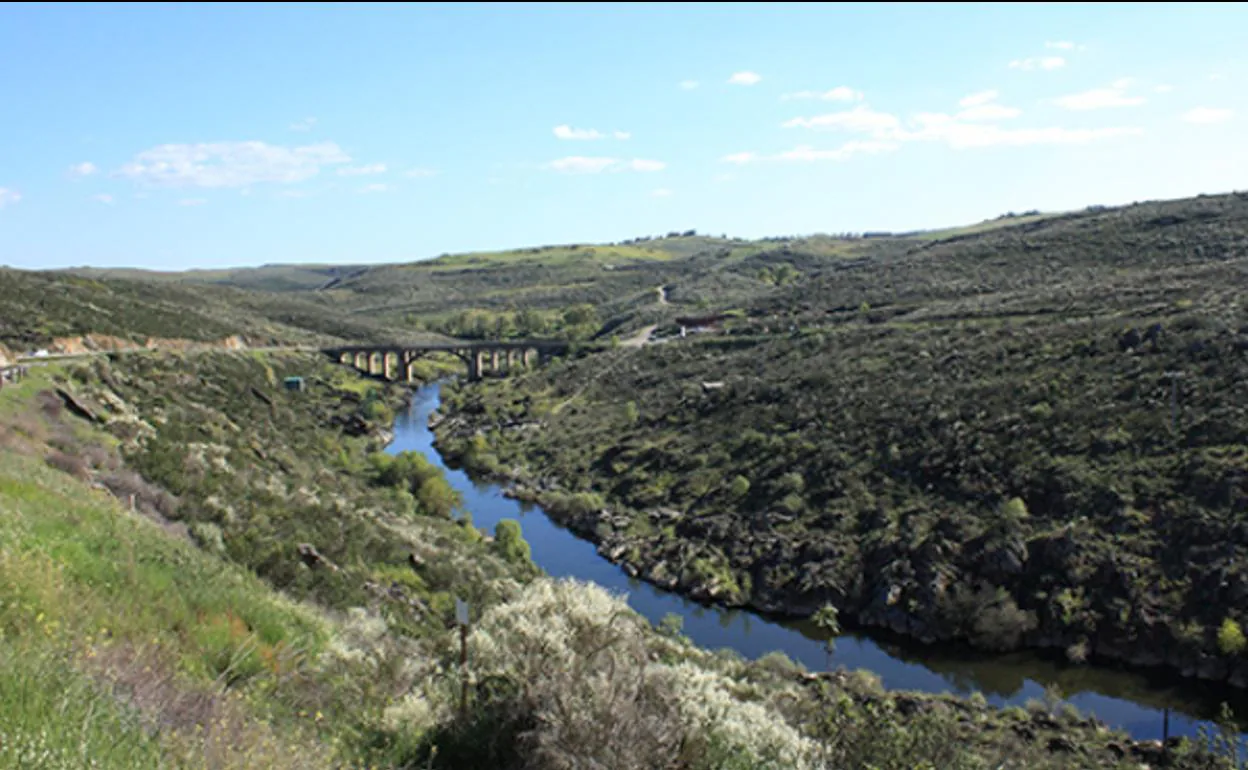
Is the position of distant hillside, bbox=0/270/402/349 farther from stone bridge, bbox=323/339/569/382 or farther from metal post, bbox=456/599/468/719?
metal post, bbox=456/599/468/719

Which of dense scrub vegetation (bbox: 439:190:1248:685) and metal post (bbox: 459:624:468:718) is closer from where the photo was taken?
metal post (bbox: 459:624:468:718)

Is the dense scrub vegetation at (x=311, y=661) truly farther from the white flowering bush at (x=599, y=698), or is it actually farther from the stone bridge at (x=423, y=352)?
the stone bridge at (x=423, y=352)

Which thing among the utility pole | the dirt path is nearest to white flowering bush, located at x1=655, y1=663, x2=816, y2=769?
the utility pole

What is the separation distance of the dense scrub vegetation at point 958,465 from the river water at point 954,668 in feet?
2.61

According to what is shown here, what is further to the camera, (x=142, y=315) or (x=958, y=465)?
(x=142, y=315)

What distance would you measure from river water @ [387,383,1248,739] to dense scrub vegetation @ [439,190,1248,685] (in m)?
0.79

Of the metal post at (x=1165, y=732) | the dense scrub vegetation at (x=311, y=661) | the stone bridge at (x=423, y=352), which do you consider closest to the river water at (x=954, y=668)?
the metal post at (x=1165, y=732)

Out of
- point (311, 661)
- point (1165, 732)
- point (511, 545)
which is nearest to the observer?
point (311, 661)

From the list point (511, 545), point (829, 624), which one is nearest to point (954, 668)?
point (829, 624)

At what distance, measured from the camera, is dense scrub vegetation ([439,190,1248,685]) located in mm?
29594

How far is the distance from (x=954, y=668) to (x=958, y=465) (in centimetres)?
1168

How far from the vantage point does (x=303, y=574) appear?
18.0m

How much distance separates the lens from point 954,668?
28.8m

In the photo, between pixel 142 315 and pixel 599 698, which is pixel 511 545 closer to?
pixel 599 698
